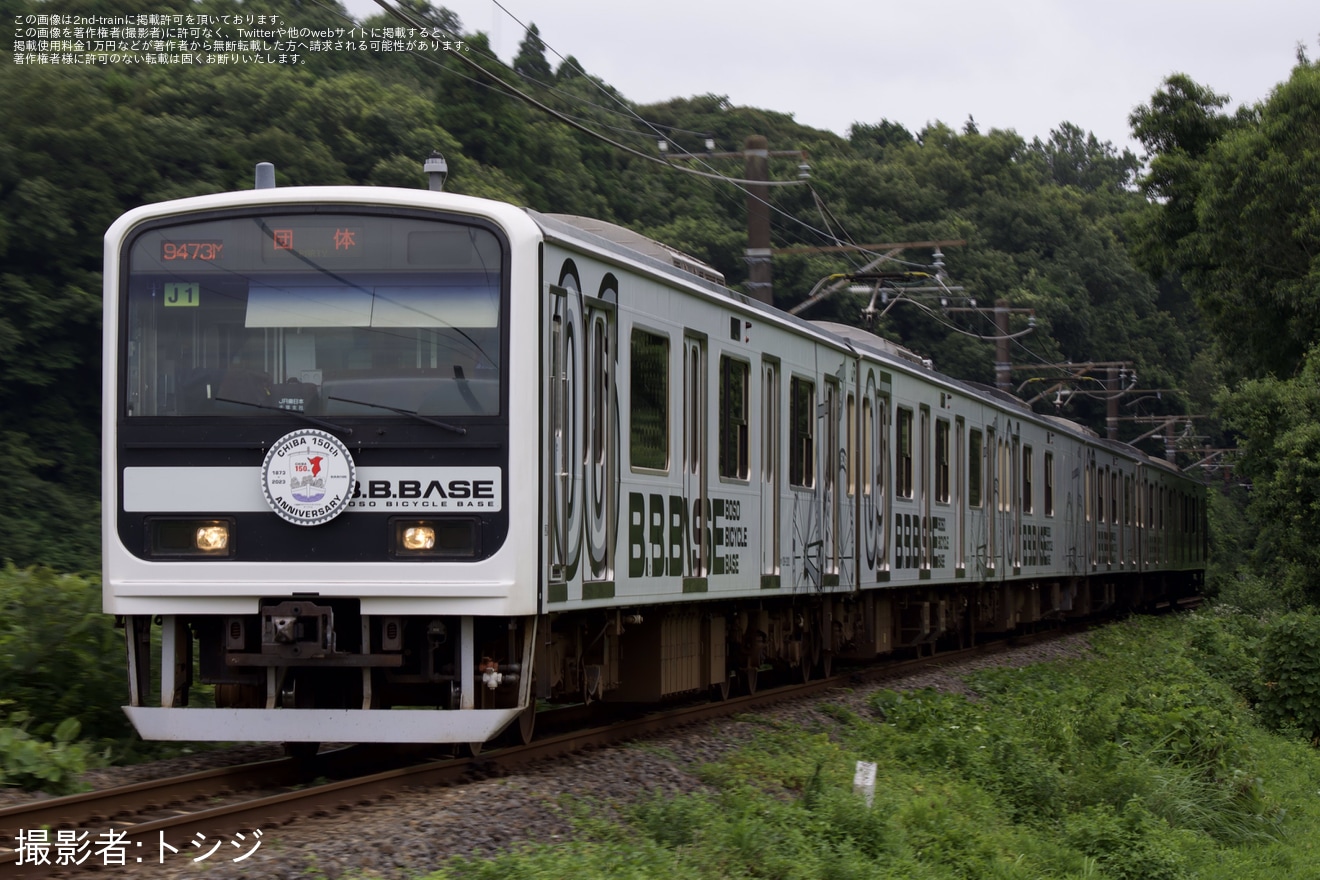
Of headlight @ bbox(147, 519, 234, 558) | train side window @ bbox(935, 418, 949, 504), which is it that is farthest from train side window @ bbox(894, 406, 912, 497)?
headlight @ bbox(147, 519, 234, 558)

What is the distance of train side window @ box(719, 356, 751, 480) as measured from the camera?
40.7 feet

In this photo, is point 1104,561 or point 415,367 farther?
point 1104,561

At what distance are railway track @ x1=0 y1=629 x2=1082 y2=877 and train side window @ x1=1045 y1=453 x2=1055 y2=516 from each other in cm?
1555

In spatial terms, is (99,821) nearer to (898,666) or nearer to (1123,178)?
(898,666)

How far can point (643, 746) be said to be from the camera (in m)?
10.6

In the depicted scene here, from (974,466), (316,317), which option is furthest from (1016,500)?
(316,317)

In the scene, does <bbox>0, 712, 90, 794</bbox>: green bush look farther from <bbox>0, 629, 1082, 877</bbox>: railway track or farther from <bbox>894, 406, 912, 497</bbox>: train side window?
<bbox>894, 406, 912, 497</bbox>: train side window

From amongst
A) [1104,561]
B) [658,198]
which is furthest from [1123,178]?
[1104,561]

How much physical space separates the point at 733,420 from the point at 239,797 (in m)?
5.12

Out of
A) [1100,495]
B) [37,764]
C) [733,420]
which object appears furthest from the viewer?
[1100,495]

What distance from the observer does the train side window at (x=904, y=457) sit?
58.6 feet

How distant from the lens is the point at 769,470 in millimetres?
13570

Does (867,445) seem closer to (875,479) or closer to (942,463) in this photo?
(875,479)

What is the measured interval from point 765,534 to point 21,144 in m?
20.1
